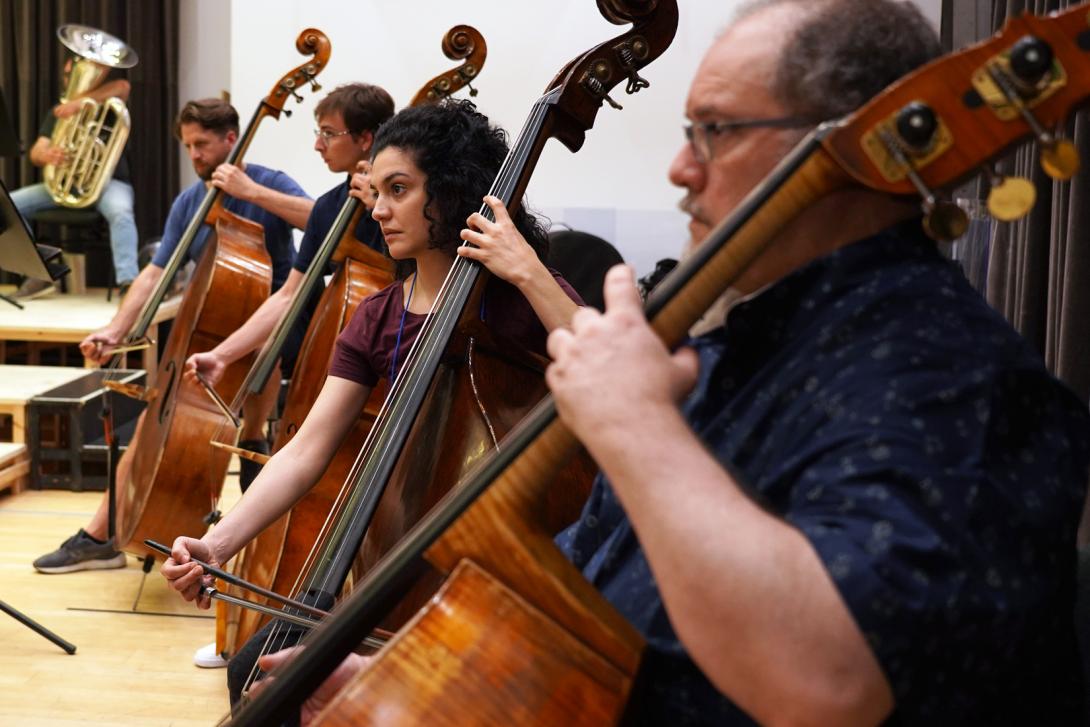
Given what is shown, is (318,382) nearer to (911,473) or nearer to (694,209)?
(694,209)

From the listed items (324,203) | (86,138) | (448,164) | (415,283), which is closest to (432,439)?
(415,283)

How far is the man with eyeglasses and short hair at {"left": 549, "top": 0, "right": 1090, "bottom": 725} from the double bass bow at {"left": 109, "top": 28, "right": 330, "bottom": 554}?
96.1 inches

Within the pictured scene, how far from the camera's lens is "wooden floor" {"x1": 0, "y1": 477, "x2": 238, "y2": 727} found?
2812 millimetres

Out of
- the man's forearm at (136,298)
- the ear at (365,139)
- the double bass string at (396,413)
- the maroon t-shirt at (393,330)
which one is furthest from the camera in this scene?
the man's forearm at (136,298)

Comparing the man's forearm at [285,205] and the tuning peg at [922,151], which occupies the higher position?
the tuning peg at [922,151]

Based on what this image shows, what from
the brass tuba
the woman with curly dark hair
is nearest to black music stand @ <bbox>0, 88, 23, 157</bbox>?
the woman with curly dark hair

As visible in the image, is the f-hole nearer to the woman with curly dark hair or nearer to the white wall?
the woman with curly dark hair

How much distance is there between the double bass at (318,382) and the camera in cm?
228

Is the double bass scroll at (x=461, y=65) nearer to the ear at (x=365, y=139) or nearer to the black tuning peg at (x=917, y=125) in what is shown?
the ear at (x=365, y=139)

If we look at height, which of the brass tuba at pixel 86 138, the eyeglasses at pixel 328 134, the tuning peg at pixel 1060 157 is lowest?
the brass tuba at pixel 86 138

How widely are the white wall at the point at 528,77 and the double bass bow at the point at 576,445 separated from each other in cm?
429

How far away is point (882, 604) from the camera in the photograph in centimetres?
79

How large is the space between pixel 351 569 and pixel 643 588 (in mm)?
728

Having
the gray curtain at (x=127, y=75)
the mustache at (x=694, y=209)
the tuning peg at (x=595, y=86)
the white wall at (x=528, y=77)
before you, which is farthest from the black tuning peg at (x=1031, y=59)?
the gray curtain at (x=127, y=75)
